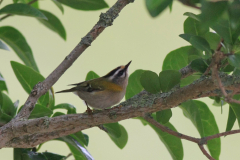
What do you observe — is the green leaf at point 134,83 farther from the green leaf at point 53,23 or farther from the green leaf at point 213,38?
the green leaf at point 53,23

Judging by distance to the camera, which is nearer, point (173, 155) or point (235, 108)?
point (235, 108)

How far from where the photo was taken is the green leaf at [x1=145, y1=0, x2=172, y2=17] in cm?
37

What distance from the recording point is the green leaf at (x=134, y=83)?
1.06 m

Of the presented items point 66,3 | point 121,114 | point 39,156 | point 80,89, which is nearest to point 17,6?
point 66,3

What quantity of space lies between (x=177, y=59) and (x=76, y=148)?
1.47 feet

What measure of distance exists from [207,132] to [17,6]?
830 mm

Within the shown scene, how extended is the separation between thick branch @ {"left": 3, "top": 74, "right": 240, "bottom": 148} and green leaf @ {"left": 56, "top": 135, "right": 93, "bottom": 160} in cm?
10

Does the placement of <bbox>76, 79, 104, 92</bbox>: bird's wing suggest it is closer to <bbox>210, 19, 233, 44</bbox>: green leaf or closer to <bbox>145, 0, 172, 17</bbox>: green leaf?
<bbox>210, 19, 233, 44</bbox>: green leaf

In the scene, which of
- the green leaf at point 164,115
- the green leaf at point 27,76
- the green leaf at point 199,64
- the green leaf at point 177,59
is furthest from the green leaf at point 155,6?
the green leaf at point 27,76

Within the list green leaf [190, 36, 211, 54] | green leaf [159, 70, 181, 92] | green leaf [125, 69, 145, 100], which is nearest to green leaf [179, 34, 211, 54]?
green leaf [190, 36, 211, 54]

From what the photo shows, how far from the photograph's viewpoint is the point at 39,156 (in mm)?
1055

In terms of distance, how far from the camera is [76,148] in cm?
100

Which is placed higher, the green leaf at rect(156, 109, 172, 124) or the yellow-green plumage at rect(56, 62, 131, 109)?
the yellow-green plumage at rect(56, 62, 131, 109)

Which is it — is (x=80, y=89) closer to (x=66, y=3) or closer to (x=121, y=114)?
(x=66, y=3)
